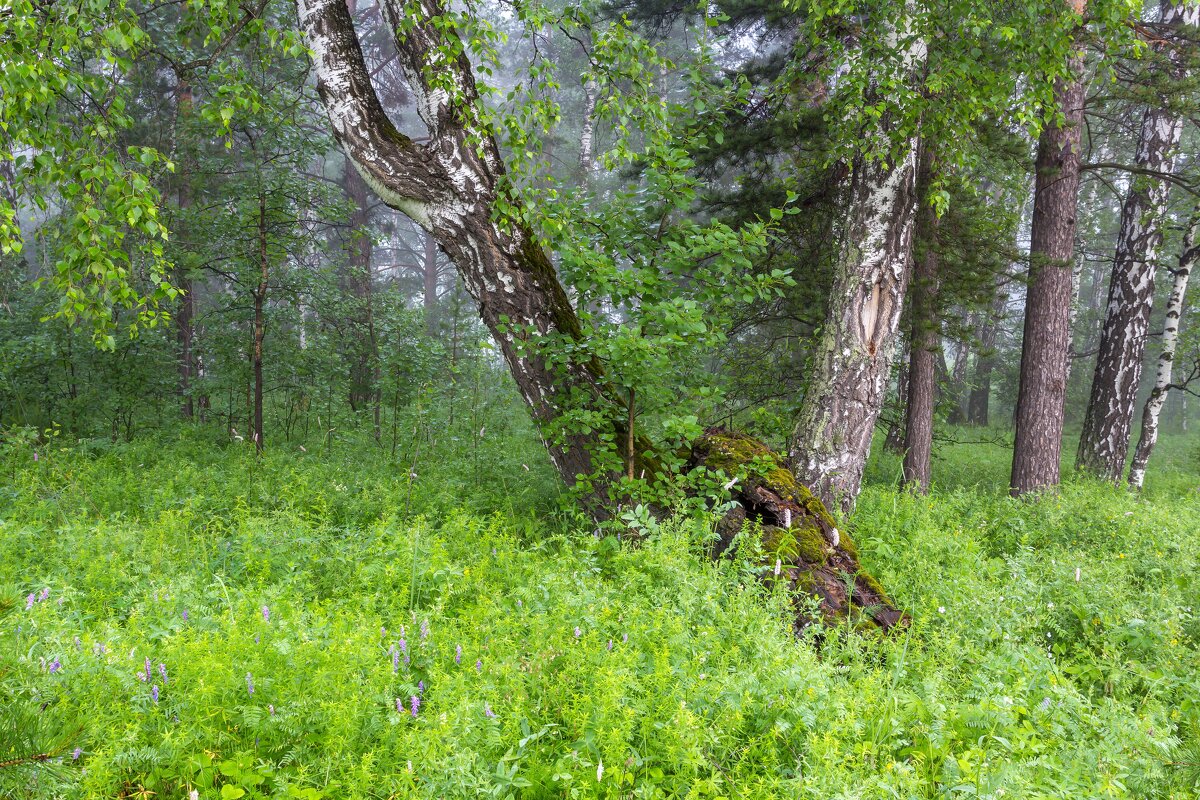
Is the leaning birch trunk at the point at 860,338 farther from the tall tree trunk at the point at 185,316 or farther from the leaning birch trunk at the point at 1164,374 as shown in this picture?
the tall tree trunk at the point at 185,316

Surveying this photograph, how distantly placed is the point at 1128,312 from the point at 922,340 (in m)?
3.78

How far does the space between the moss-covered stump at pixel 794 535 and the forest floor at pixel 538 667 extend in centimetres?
30

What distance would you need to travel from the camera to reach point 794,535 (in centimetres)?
454

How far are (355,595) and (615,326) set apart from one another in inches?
91.9

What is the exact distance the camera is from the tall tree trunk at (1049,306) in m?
8.26

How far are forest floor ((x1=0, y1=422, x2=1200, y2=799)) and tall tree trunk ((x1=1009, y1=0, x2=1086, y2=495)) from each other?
3088mm

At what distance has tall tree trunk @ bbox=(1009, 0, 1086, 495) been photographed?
826 centimetres

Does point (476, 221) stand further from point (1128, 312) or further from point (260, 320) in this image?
point (1128, 312)

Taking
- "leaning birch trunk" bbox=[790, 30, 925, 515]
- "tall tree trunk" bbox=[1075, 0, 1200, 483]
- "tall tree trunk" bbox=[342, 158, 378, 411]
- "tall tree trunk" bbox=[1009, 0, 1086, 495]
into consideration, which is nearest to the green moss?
"leaning birch trunk" bbox=[790, 30, 925, 515]

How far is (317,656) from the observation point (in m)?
2.57

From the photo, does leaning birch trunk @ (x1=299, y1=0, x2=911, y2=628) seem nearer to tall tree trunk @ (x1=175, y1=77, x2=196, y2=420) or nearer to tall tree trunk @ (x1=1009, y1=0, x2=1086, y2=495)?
tall tree trunk @ (x1=1009, y1=0, x2=1086, y2=495)

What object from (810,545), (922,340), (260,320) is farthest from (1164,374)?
(260,320)

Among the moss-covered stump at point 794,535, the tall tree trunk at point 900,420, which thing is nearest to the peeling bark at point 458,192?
the moss-covered stump at point 794,535

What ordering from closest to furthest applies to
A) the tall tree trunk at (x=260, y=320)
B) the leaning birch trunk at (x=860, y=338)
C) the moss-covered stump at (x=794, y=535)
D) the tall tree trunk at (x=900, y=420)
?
the moss-covered stump at (x=794, y=535), the leaning birch trunk at (x=860, y=338), the tall tree trunk at (x=260, y=320), the tall tree trunk at (x=900, y=420)
